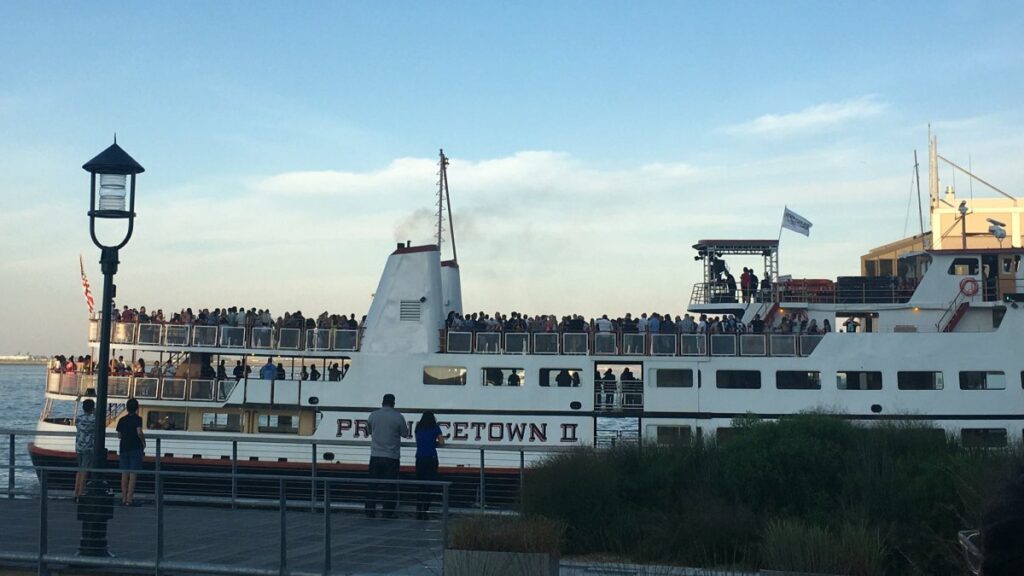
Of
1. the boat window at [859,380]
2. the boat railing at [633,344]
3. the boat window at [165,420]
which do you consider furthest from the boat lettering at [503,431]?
the boat window at [859,380]

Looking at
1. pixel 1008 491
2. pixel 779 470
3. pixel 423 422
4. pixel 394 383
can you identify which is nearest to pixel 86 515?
pixel 423 422

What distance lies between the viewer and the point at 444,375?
25688 millimetres

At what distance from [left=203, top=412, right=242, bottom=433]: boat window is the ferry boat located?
39 millimetres

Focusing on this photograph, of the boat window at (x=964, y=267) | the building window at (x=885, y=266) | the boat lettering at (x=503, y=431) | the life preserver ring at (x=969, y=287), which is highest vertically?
the building window at (x=885, y=266)

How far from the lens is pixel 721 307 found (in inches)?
1126

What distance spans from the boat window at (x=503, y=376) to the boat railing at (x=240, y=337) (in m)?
0.64

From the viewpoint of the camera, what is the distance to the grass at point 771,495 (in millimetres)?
10016

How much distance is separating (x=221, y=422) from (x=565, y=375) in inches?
363

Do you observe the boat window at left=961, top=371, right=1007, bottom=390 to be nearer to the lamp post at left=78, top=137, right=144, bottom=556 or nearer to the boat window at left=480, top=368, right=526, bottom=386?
the boat window at left=480, top=368, right=526, bottom=386

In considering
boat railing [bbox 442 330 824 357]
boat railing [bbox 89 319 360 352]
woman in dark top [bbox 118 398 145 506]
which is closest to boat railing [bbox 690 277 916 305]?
boat railing [bbox 442 330 824 357]

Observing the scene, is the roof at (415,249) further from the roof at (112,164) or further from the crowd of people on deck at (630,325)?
the roof at (112,164)

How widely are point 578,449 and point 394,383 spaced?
1256cm

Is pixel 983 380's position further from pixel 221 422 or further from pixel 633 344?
pixel 221 422

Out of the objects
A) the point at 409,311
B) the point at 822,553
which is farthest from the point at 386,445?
the point at 409,311
